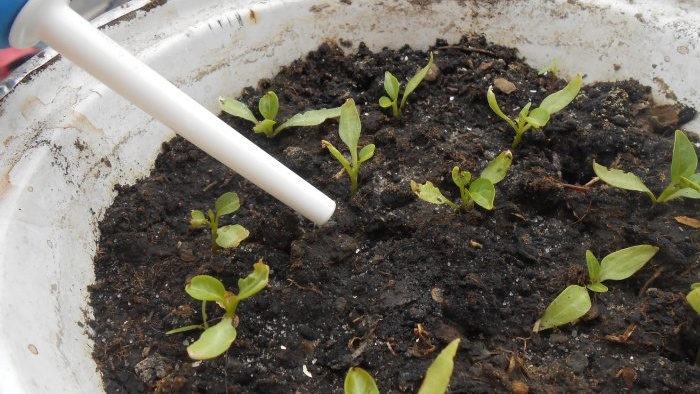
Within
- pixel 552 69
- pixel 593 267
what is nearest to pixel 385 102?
pixel 552 69

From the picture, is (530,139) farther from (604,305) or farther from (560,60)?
(604,305)

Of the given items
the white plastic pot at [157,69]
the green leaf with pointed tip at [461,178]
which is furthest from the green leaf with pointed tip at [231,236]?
the green leaf with pointed tip at [461,178]

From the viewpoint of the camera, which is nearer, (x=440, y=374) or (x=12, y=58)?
(x=440, y=374)

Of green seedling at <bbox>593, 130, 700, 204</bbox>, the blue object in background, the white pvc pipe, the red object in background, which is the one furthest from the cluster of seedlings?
the red object in background

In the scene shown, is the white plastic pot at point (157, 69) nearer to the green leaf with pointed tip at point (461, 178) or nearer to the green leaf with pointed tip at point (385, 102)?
the green leaf with pointed tip at point (385, 102)

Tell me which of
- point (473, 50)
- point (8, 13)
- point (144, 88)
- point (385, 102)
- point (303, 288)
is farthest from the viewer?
point (473, 50)

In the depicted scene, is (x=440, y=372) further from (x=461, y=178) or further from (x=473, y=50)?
(x=473, y=50)

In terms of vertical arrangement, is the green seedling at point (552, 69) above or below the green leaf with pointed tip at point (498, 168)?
above
